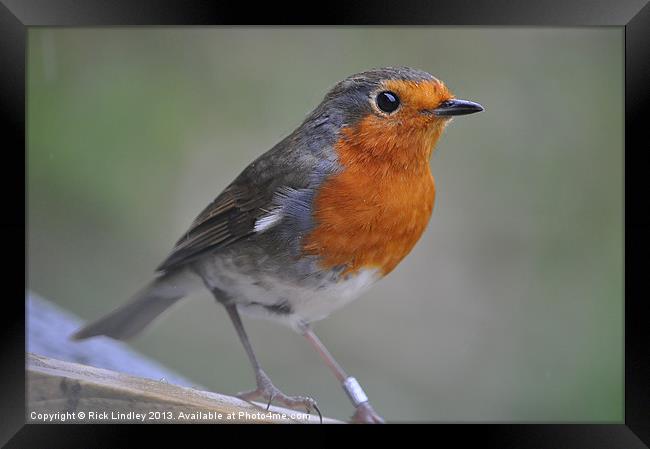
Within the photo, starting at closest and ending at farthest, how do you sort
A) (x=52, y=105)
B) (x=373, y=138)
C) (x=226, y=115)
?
1. (x=373, y=138)
2. (x=52, y=105)
3. (x=226, y=115)

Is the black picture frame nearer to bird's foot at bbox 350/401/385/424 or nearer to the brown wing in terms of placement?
bird's foot at bbox 350/401/385/424

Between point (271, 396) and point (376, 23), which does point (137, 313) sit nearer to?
point (271, 396)

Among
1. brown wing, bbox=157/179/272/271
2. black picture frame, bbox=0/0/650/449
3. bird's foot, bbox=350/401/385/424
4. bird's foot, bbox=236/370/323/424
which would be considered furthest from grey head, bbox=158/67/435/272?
bird's foot, bbox=350/401/385/424

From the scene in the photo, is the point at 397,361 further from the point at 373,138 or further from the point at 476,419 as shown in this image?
the point at 373,138

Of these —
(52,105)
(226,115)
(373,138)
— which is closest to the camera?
(373,138)

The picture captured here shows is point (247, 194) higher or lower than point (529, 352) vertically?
higher

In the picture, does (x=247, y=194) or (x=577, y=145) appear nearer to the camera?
(x=247, y=194)

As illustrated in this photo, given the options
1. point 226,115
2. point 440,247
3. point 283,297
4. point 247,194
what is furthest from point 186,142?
point 440,247

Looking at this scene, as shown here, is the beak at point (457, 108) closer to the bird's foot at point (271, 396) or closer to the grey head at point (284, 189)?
the grey head at point (284, 189)
